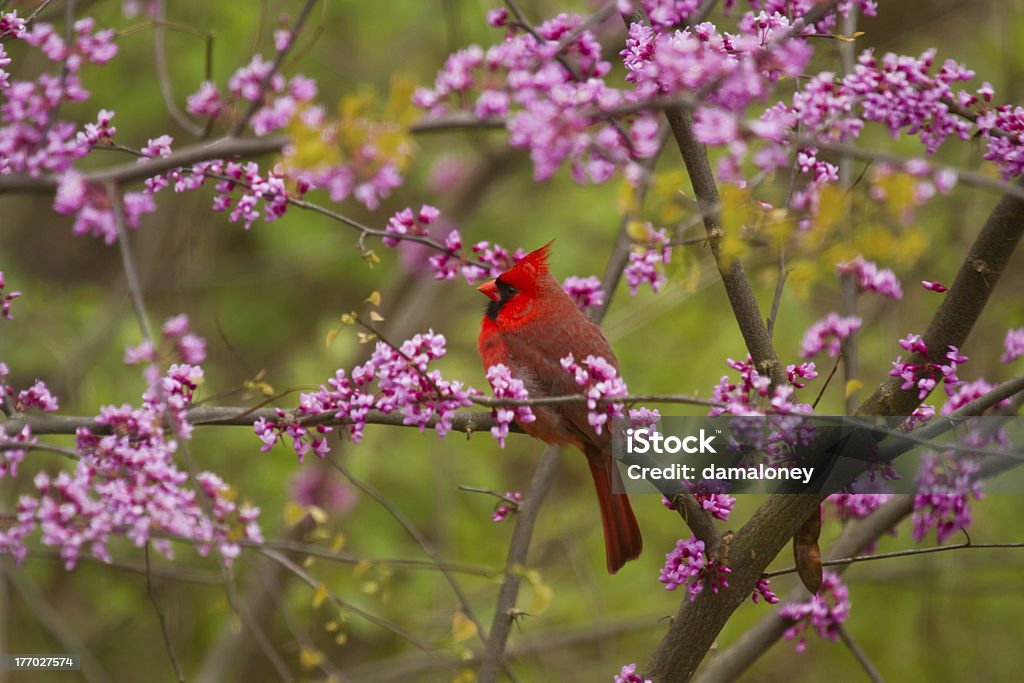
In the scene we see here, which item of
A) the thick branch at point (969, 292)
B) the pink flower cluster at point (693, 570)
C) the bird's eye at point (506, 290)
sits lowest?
the pink flower cluster at point (693, 570)

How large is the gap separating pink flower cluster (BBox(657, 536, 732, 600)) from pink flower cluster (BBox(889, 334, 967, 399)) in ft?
1.98

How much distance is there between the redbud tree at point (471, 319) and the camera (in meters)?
1.91

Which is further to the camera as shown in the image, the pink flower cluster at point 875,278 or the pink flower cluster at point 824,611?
the pink flower cluster at point 824,611

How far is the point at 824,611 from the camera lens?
9.74 feet

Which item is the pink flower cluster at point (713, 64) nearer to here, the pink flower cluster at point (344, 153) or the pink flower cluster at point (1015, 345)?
the pink flower cluster at point (344, 153)

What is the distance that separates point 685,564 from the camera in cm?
255

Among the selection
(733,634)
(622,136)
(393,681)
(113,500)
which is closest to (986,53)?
(733,634)

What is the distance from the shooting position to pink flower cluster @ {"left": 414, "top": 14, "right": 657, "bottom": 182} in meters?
1.65

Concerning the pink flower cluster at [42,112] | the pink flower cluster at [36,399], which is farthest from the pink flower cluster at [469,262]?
the pink flower cluster at [36,399]

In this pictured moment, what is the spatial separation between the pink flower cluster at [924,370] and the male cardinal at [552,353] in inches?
34.6

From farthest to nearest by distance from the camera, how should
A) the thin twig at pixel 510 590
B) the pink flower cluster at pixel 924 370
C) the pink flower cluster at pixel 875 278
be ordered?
the pink flower cluster at pixel 875 278 < the thin twig at pixel 510 590 < the pink flower cluster at pixel 924 370

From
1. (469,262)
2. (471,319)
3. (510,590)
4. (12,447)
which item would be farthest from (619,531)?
(471,319)

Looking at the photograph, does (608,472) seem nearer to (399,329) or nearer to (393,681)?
(399,329)

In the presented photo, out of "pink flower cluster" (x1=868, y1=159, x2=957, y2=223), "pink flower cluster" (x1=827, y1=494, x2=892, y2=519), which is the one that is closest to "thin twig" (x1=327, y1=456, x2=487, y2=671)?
"pink flower cluster" (x1=827, y1=494, x2=892, y2=519)
